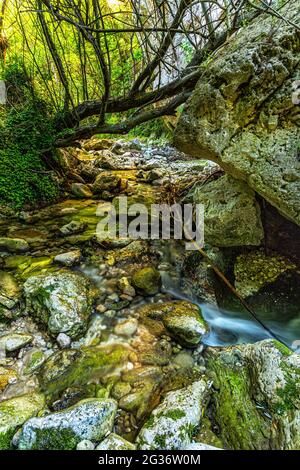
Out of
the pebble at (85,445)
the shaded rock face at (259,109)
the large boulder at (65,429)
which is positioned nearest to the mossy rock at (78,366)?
the large boulder at (65,429)

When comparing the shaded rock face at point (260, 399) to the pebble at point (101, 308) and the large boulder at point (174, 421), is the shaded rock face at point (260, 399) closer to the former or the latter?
the large boulder at point (174, 421)

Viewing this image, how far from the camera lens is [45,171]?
4.71 meters

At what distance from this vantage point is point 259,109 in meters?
2.36

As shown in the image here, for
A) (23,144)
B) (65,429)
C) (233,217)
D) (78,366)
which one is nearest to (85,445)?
(65,429)

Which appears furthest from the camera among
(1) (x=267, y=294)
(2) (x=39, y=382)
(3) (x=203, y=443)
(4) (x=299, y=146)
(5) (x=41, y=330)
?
(1) (x=267, y=294)

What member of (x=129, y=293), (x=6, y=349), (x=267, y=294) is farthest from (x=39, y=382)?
(x=267, y=294)

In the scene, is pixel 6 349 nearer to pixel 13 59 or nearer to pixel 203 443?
pixel 203 443

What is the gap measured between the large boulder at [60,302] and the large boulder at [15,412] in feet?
1.80

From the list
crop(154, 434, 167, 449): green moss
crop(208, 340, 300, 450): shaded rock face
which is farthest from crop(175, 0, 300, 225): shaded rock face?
crop(154, 434, 167, 449): green moss

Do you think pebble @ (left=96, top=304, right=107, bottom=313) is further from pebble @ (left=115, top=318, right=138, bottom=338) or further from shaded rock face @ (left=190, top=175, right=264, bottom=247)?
shaded rock face @ (left=190, top=175, right=264, bottom=247)

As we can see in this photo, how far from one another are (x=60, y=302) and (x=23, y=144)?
3139mm

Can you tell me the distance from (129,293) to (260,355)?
140 cm

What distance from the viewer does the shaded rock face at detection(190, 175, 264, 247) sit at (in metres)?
2.81

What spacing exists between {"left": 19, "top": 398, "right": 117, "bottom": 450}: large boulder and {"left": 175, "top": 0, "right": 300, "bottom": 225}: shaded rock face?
1.96 meters
